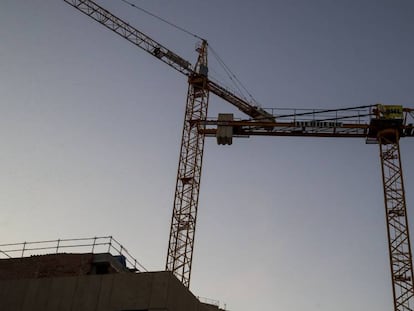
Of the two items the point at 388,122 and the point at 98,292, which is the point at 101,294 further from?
the point at 388,122

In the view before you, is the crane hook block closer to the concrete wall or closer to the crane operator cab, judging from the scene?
the crane operator cab

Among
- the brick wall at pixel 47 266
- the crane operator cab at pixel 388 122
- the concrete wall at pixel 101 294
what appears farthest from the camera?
the crane operator cab at pixel 388 122

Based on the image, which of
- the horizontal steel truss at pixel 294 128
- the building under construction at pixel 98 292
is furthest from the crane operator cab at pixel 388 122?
the building under construction at pixel 98 292

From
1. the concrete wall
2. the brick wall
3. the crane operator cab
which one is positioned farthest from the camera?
the crane operator cab

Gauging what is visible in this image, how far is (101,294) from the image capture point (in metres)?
28.6

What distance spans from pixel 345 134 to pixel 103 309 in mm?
36196

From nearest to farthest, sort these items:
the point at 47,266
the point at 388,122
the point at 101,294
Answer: the point at 101,294
the point at 47,266
the point at 388,122

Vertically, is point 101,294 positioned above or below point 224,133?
below

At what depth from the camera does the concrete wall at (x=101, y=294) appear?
90.1 feet

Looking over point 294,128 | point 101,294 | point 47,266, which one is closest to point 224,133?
point 294,128

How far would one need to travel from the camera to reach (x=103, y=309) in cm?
2817

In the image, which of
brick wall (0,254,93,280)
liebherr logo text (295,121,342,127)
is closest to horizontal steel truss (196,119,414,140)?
liebherr logo text (295,121,342,127)

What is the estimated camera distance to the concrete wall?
1081 inches

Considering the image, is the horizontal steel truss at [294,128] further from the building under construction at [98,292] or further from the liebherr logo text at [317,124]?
the building under construction at [98,292]
